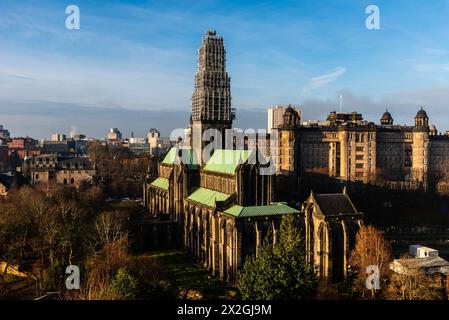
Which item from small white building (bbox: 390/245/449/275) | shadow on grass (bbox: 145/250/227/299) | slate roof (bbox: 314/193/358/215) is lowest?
shadow on grass (bbox: 145/250/227/299)

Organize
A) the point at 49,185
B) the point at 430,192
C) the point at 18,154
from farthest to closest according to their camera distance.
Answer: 1. the point at 18,154
2. the point at 430,192
3. the point at 49,185

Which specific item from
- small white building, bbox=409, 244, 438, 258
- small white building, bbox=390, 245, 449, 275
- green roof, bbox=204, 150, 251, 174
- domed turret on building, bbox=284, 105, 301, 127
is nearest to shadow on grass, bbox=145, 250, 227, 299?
green roof, bbox=204, 150, 251, 174

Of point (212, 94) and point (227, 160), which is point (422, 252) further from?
point (212, 94)

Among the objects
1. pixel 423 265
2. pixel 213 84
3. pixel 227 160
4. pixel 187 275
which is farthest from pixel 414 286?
pixel 213 84

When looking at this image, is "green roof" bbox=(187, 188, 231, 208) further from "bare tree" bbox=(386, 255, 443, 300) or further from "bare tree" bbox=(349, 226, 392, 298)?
"bare tree" bbox=(386, 255, 443, 300)

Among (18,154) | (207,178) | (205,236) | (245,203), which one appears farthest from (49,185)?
(18,154)

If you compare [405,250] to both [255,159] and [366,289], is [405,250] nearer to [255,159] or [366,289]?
[366,289]
